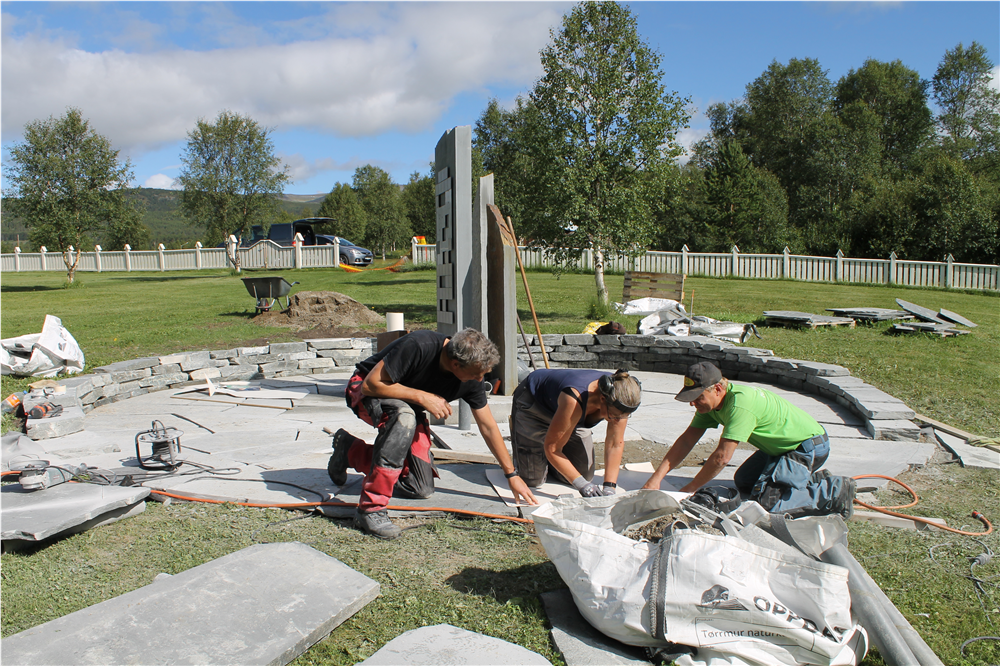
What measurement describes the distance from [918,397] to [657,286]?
637 centimetres

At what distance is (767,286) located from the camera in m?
18.5

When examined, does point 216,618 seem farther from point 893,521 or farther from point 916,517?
point 916,517

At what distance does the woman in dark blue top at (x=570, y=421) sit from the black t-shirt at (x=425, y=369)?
40cm

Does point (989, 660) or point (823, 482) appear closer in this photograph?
point (989, 660)

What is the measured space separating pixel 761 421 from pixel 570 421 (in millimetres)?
1002

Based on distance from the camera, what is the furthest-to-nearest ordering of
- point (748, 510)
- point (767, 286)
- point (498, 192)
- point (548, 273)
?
point (498, 192) → point (548, 273) → point (767, 286) → point (748, 510)

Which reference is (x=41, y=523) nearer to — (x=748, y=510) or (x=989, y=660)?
(x=748, y=510)

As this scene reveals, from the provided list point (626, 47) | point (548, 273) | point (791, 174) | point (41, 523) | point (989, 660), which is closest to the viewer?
point (989, 660)

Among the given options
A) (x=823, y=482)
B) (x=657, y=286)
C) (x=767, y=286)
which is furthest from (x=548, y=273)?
(x=823, y=482)

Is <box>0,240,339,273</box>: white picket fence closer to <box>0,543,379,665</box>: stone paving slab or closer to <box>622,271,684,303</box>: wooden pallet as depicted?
<box>622,271,684,303</box>: wooden pallet

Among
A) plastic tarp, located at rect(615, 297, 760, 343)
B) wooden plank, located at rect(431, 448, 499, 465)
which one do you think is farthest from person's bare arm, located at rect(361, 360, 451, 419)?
plastic tarp, located at rect(615, 297, 760, 343)

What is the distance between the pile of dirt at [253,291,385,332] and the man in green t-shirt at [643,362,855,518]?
24.7 ft

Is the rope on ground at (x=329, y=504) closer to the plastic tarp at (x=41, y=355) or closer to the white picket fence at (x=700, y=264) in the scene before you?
the plastic tarp at (x=41, y=355)

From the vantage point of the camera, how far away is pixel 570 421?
3408mm
